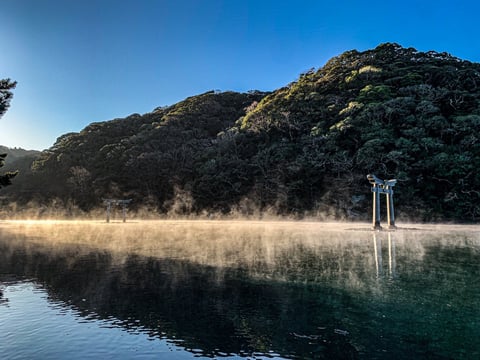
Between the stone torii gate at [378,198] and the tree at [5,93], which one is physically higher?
the tree at [5,93]

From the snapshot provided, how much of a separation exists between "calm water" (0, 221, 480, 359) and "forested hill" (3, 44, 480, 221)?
16.8 metres

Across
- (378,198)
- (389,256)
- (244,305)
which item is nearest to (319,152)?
(378,198)

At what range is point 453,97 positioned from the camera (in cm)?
3322

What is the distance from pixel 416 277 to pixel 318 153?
24493 millimetres

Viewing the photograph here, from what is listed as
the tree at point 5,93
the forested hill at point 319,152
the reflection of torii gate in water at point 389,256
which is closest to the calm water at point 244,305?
the reflection of torii gate in water at point 389,256

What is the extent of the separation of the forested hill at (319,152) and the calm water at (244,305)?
16.8 meters

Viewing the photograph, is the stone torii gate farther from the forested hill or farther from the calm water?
the calm water

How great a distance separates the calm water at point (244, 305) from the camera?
4.61 m

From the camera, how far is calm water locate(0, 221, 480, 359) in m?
4.61

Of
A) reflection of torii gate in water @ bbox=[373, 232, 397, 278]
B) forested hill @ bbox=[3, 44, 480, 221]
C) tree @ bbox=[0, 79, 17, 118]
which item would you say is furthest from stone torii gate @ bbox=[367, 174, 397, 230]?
tree @ bbox=[0, 79, 17, 118]

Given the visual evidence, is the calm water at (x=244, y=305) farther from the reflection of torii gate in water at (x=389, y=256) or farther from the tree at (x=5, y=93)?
the tree at (x=5, y=93)

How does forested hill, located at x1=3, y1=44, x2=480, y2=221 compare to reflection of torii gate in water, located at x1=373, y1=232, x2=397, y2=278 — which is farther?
forested hill, located at x1=3, y1=44, x2=480, y2=221

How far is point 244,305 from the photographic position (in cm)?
638

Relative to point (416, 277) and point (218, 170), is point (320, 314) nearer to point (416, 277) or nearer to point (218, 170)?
point (416, 277)
